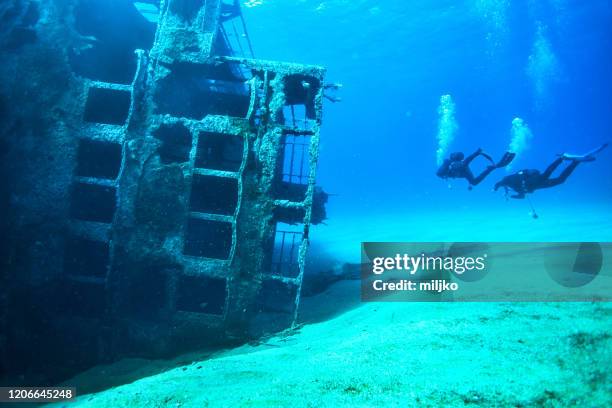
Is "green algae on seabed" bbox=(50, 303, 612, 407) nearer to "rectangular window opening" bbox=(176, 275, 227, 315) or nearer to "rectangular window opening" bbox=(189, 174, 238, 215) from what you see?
"rectangular window opening" bbox=(176, 275, 227, 315)

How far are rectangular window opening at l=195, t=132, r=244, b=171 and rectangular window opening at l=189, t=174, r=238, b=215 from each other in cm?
53

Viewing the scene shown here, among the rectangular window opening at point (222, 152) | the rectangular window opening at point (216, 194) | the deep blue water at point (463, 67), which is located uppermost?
the deep blue water at point (463, 67)

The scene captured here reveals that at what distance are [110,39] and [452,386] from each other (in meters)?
9.46

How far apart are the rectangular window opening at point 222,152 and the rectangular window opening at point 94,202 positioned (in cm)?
225

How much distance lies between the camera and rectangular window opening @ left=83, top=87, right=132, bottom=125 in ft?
23.7

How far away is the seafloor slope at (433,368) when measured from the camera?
2598 mm

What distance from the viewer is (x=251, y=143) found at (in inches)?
260

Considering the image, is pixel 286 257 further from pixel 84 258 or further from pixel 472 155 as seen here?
pixel 84 258

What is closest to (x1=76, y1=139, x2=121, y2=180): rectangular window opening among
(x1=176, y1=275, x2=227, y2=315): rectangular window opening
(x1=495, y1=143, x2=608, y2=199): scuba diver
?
(x1=176, y1=275, x2=227, y2=315): rectangular window opening

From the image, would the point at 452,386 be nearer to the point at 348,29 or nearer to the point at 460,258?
the point at 460,258

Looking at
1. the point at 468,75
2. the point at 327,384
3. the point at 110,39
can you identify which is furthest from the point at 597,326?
the point at 468,75

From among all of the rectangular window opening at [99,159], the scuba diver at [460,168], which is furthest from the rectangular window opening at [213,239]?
the scuba diver at [460,168]

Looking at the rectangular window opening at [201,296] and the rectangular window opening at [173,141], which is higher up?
the rectangular window opening at [173,141]

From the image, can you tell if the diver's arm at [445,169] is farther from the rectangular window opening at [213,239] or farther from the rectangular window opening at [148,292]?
the rectangular window opening at [148,292]
